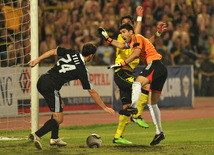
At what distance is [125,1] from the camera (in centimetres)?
2306

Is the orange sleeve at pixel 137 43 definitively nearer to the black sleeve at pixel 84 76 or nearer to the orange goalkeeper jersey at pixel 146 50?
the orange goalkeeper jersey at pixel 146 50

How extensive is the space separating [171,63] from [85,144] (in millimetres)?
12336

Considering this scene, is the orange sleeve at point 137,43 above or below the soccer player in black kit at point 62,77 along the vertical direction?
above

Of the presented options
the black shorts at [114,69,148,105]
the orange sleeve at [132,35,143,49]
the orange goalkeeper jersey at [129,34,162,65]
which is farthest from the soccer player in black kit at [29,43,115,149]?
the black shorts at [114,69,148,105]

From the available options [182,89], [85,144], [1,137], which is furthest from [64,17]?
[85,144]

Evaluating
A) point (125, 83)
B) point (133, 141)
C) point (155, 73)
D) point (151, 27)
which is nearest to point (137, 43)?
point (155, 73)

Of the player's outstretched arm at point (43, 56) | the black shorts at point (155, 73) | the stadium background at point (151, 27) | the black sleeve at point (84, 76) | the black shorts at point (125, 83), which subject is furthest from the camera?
the stadium background at point (151, 27)

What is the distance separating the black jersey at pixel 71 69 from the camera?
861 cm

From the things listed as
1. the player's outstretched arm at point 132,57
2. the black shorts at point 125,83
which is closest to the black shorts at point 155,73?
the player's outstretched arm at point 132,57

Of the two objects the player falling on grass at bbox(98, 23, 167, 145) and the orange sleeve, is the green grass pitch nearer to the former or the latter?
the player falling on grass at bbox(98, 23, 167, 145)

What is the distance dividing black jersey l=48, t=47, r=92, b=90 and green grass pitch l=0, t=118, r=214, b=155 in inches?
46.0

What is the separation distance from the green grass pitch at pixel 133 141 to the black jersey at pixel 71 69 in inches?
46.0

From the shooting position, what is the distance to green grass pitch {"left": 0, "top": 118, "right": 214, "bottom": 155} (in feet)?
28.4

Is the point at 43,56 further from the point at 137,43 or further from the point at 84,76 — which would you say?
the point at 137,43
